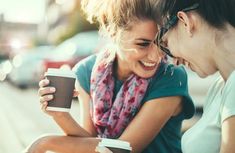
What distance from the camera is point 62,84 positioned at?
2.61 metres

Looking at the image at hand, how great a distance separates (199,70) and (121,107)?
25.8 inches

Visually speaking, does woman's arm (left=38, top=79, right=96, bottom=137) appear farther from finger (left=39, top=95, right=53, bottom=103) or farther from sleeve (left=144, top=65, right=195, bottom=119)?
sleeve (left=144, top=65, right=195, bottom=119)

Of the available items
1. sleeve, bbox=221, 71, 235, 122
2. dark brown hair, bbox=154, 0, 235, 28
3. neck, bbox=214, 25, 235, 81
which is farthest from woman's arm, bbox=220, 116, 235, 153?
dark brown hair, bbox=154, 0, 235, 28

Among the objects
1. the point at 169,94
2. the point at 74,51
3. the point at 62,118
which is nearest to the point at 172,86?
the point at 169,94

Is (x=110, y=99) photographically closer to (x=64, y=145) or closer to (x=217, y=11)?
(x=64, y=145)

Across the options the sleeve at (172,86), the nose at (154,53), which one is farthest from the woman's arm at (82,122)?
the nose at (154,53)

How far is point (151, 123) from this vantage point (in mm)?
2830

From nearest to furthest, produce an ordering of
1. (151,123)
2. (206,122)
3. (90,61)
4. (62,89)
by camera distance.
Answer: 1. (206,122)
2. (62,89)
3. (151,123)
4. (90,61)

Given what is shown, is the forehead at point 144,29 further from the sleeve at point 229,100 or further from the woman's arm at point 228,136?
the woman's arm at point 228,136

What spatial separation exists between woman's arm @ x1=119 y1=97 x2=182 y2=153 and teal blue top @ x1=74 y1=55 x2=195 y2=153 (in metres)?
0.03

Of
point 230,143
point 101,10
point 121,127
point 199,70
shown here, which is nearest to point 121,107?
point 121,127

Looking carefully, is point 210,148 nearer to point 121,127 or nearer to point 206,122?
point 206,122

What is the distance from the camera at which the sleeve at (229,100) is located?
210 centimetres

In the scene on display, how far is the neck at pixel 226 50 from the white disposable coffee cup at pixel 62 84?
0.66 meters
